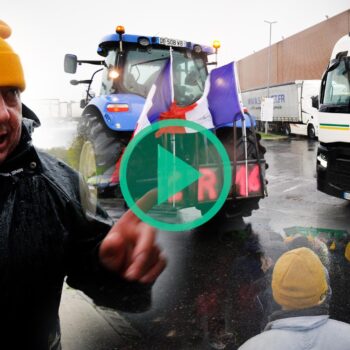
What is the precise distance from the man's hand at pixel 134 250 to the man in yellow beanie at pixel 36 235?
0.03 metres

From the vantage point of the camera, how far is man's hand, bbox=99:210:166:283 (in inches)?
31.2

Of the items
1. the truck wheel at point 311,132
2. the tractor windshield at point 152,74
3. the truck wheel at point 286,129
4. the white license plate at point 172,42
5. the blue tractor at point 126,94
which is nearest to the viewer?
the blue tractor at point 126,94

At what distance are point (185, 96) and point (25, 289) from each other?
14.9ft

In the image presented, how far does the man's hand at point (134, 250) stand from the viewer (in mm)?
792

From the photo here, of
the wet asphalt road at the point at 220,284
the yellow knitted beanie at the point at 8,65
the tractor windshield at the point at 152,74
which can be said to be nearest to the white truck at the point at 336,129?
the wet asphalt road at the point at 220,284

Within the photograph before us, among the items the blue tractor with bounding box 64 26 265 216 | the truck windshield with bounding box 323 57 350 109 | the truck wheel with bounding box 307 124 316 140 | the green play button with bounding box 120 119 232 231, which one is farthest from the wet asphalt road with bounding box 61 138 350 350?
the truck wheel with bounding box 307 124 316 140

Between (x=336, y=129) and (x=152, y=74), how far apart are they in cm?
304

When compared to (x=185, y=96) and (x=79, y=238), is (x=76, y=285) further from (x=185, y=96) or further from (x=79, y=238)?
(x=185, y=96)

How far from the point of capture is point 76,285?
1367mm

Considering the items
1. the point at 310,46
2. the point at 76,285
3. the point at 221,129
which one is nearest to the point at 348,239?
Result: the point at 221,129

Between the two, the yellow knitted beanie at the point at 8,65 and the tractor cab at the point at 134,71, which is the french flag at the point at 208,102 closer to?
the tractor cab at the point at 134,71

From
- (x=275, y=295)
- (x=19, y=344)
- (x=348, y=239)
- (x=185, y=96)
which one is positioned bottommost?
(x=348, y=239)

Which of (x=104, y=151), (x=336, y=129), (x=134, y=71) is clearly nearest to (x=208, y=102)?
(x=104, y=151)

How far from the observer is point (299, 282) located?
1597 millimetres
